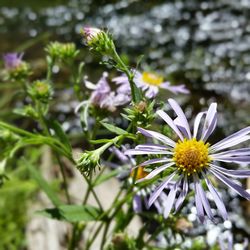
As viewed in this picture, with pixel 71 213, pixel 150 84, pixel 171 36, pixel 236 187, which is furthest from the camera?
pixel 171 36

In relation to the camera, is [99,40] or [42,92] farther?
[42,92]

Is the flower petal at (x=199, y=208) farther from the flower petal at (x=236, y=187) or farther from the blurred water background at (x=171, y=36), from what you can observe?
the blurred water background at (x=171, y=36)

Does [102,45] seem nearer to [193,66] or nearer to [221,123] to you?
[221,123]

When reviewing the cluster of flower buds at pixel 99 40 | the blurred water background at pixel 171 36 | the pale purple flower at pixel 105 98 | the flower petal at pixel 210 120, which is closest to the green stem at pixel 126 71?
the cluster of flower buds at pixel 99 40

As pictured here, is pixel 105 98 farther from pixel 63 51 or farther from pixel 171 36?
pixel 171 36

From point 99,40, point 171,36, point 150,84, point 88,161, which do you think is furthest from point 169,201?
point 171,36

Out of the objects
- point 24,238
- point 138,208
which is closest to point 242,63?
point 24,238
